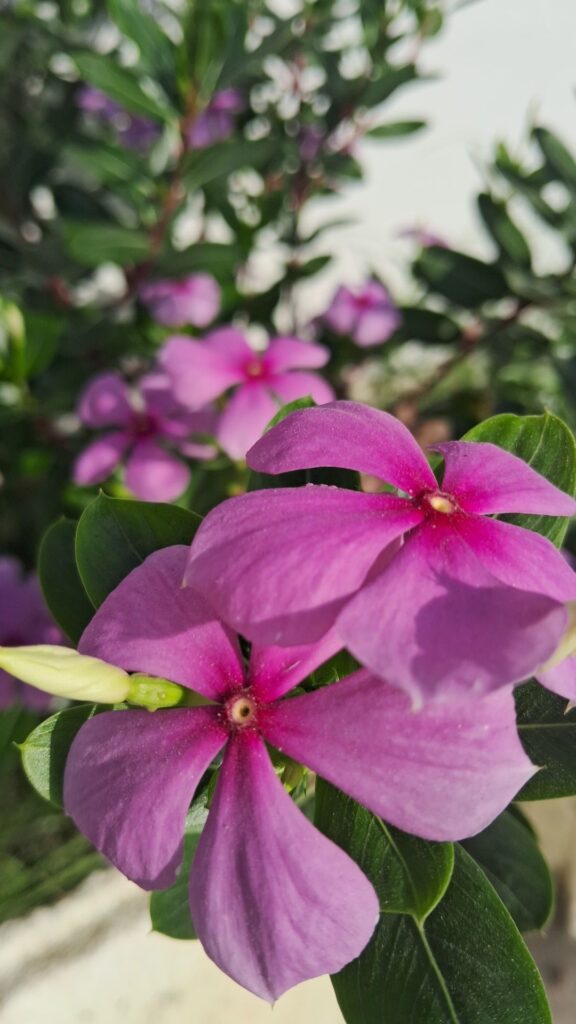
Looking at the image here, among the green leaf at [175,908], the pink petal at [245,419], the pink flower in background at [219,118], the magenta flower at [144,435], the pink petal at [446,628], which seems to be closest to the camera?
the pink petal at [446,628]

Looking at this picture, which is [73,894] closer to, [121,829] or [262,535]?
[121,829]

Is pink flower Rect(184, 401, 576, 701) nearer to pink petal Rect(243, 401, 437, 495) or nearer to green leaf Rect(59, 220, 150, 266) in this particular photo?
pink petal Rect(243, 401, 437, 495)

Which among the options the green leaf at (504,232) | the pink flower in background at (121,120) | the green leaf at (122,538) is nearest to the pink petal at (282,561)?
the green leaf at (122,538)

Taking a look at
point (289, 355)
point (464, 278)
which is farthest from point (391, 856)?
point (464, 278)

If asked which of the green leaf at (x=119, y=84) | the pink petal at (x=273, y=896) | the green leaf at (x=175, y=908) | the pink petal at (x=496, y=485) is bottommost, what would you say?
the green leaf at (x=175, y=908)

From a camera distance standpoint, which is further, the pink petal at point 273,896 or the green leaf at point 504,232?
the green leaf at point 504,232

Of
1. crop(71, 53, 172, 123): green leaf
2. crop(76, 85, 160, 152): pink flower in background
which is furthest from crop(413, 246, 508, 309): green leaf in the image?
crop(76, 85, 160, 152): pink flower in background

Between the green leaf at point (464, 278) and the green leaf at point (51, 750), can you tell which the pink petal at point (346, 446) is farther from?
the green leaf at point (464, 278)

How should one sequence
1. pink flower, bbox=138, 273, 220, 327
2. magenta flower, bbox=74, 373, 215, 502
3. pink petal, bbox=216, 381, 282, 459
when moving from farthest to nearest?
pink flower, bbox=138, 273, 220, 327 → magenta flower, bbox=74, 373, 215, 502 → pink petal, bbox=216, 381, 282, 459
